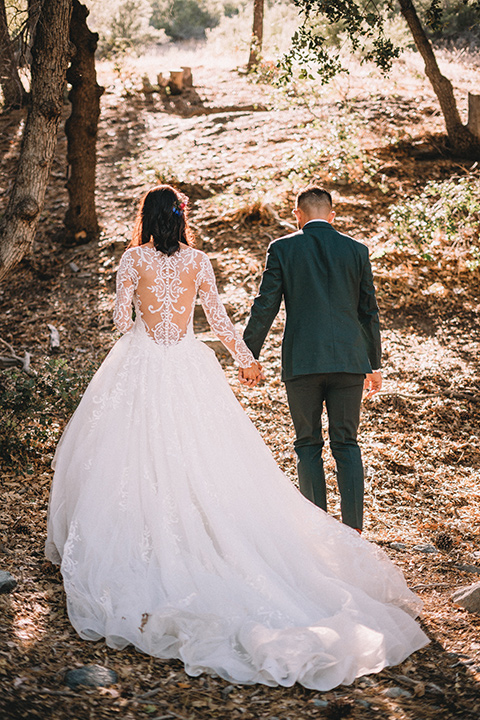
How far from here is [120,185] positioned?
424 inches

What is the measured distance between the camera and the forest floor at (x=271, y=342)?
2.62m

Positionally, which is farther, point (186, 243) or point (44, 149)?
point (44, 149)

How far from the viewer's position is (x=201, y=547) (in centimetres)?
319

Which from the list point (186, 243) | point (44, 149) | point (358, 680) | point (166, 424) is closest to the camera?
point (358, 680)

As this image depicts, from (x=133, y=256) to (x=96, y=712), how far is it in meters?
2.19

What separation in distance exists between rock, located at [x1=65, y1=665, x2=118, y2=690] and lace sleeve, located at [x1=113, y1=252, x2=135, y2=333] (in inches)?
68.6

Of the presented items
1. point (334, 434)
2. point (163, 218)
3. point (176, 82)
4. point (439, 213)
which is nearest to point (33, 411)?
point (163, 218)

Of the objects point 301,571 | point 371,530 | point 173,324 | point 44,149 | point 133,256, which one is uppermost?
point 44,149

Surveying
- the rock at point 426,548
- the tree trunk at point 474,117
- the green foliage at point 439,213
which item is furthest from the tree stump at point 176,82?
the rock at point 426,548

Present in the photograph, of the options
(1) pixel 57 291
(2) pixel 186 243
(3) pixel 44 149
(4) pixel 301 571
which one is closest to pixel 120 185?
(1) pixel 57 291

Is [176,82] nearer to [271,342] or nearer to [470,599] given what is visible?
[271,342]

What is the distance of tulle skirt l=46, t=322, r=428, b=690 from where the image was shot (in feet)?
8.98

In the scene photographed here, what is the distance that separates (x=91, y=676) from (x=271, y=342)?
16.3 ft

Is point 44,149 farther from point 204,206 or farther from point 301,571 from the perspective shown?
point 204,206
